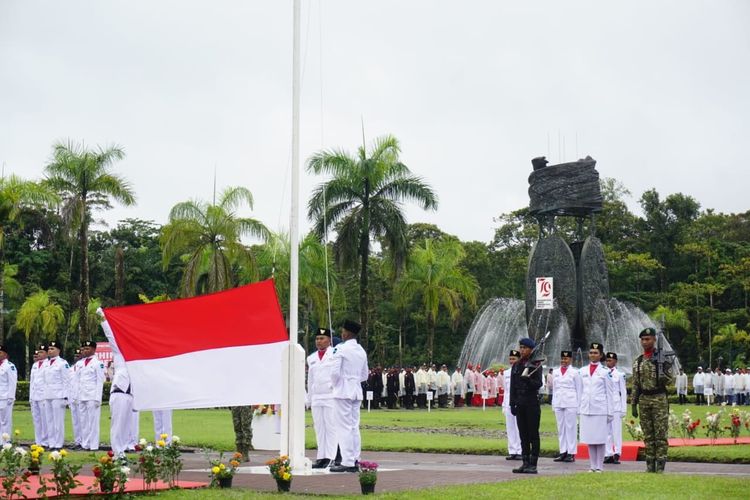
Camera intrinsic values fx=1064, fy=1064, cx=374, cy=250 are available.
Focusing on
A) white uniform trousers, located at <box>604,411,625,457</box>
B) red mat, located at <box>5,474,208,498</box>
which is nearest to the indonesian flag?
red mat, located at <box>5,474,208,498</box>

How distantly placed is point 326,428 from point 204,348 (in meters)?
3.03

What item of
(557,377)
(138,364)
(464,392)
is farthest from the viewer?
(464,392)

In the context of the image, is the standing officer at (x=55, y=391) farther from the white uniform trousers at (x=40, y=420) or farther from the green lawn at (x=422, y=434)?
the green lawn at (x=422, y=434)

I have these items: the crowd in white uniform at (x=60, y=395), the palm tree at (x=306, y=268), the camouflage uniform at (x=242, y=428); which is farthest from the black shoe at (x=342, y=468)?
the palm tree at (x=306, y=268)

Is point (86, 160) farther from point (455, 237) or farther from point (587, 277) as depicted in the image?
point (455, 237)

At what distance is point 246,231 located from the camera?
4206 centimetres

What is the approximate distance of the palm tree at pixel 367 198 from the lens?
40156 millimetres

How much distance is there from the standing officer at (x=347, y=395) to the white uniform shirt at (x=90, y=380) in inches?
277

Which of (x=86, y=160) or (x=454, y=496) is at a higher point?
(x=86, y=160)

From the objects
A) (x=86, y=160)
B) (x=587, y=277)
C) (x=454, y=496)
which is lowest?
(x=454, y=496)

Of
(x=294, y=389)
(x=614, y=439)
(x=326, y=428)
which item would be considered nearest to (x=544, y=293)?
(x=614, y=439)

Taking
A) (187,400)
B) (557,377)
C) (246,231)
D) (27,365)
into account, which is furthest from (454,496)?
(27,365)

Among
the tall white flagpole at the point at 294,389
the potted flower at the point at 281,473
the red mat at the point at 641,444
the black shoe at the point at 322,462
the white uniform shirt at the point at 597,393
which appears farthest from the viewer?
the red mat at the point at 641,444

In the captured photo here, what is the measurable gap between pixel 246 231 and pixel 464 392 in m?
11.9
